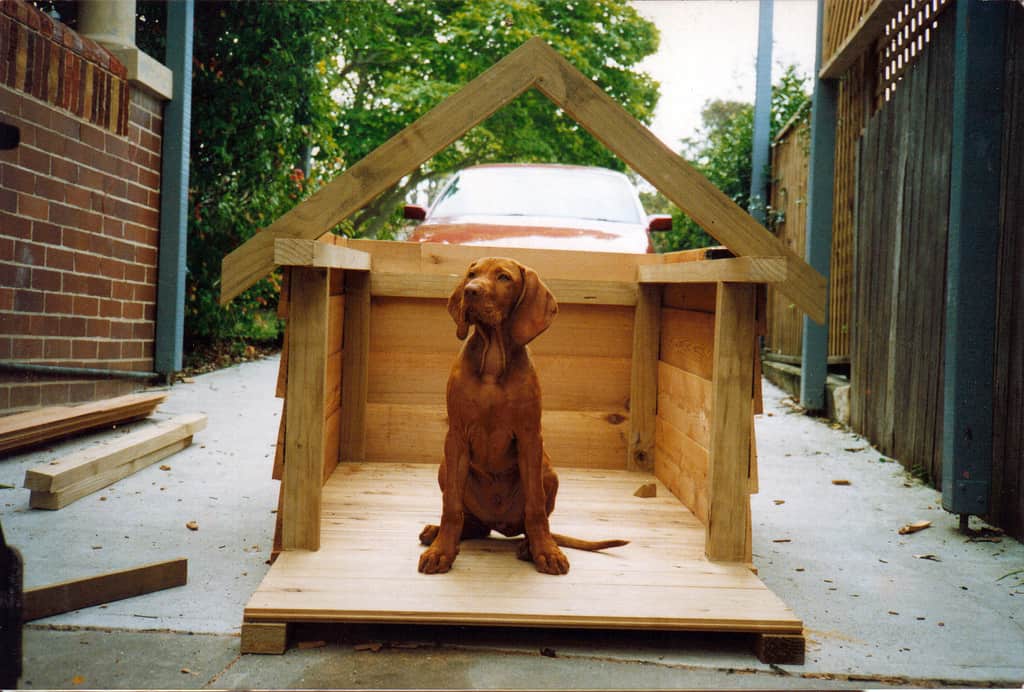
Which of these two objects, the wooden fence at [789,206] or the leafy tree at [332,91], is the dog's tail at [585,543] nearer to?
the wooden fence at [789,206]

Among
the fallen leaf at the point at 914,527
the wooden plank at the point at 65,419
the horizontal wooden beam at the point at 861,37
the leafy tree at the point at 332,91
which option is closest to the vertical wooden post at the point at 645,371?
the fallen leaf at the point at 914,527

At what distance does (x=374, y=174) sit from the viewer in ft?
9.71

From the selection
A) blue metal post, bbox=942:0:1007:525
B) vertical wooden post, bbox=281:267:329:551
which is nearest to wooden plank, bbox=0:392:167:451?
vertical wooden post, bbox=281:267:329:551

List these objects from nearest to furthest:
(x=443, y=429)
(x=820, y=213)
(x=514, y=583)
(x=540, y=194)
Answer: (x=514, y=583) → (x=443, y=429) → (x=540, y=194) → (x=820, y=213)

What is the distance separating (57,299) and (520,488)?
3.89m

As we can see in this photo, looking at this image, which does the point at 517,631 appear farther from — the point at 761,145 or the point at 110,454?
the point at 761,145

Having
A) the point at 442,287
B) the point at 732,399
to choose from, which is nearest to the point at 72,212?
the point at 442,287

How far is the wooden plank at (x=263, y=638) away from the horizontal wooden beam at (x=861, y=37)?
17.9 ft

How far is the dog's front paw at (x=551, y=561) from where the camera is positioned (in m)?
3.04

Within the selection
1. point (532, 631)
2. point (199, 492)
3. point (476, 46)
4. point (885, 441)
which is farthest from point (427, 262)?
point (476, 46)

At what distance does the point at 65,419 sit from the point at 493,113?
336 centimetres

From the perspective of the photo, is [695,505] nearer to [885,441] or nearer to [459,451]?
[459,451]

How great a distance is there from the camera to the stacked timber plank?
3967 millimetres

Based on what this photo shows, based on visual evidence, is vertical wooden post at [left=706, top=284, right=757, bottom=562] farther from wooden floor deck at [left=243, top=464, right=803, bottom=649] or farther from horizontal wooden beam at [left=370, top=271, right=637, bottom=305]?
horizontal wooden beam at [left=370, top=271, right=637, bottom=305]
